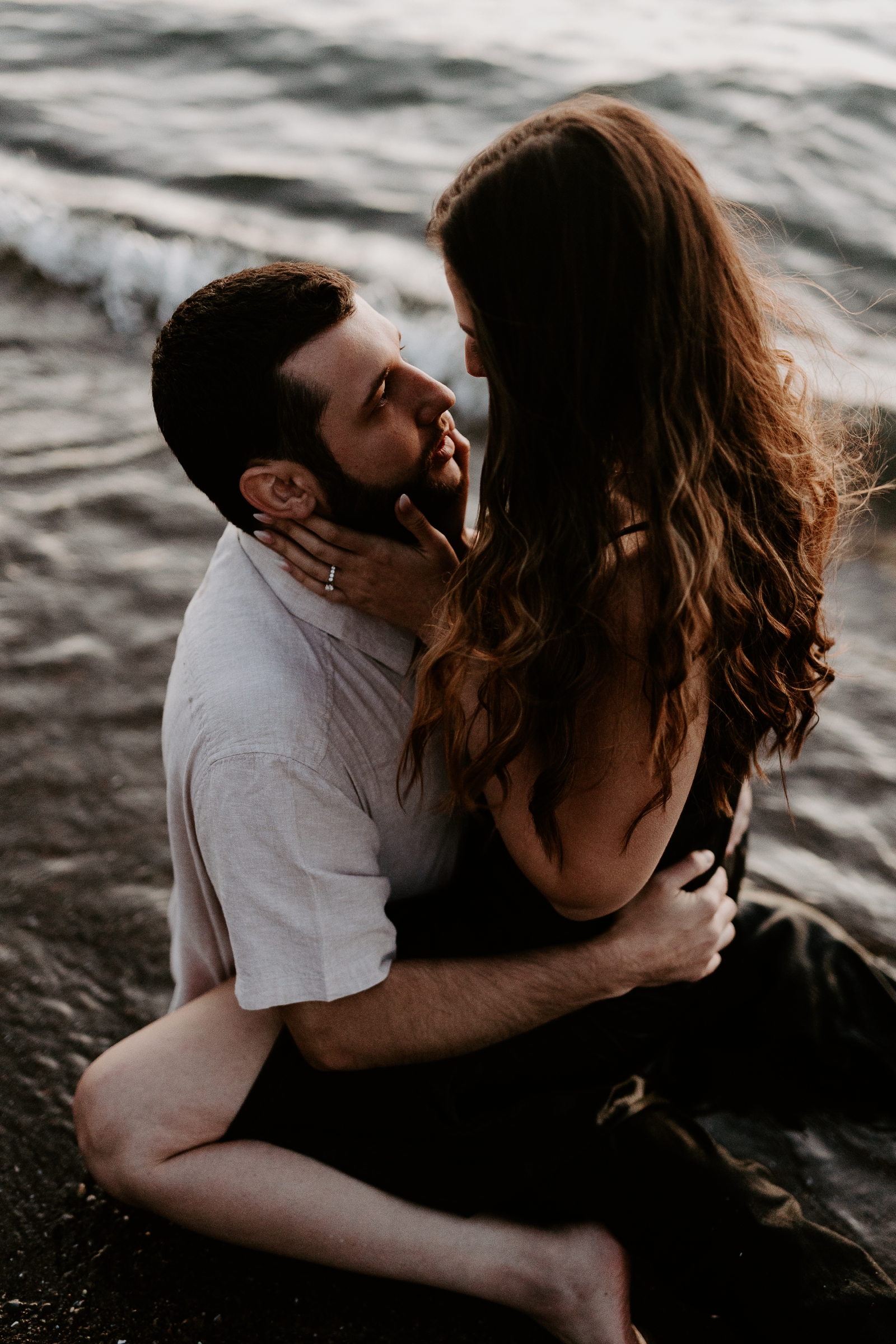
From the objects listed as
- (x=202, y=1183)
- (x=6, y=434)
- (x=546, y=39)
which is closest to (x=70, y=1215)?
(x=202, y=1183)

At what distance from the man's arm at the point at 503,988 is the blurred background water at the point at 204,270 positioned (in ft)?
2.07

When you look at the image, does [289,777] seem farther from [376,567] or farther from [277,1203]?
[277,1203]

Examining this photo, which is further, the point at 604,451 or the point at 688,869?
the point at 688,869

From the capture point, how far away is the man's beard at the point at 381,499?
6.53ft

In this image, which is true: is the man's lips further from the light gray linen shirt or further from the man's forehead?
the light gray linen shirt

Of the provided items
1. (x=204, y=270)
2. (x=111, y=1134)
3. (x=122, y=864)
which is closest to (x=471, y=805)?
(x=111, y=1134)

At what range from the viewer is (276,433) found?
6.33 ft

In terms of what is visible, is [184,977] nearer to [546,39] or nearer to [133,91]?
[133,91]

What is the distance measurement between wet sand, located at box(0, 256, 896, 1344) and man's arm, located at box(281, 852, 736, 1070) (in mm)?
462

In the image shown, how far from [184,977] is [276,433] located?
1074mm

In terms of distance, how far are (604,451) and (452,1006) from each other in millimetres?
1002

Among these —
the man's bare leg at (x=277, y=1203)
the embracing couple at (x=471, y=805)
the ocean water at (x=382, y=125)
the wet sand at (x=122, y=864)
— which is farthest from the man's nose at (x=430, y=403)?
the ocean water at (x=382, y=125)

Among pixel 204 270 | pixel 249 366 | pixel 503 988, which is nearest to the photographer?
pixel 249 366

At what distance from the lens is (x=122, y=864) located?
2857mm
